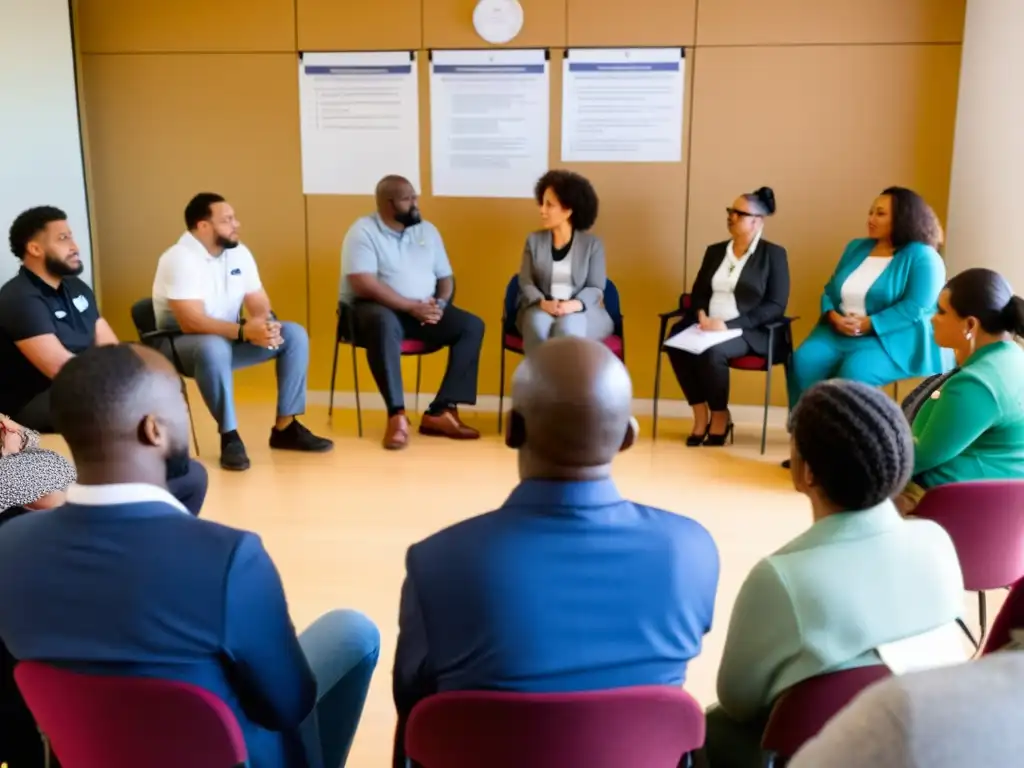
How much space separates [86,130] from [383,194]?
210 cm

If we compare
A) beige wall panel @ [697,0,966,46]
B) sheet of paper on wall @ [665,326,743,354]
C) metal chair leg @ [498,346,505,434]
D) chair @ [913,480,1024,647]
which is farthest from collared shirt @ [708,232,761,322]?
chair @ [913,480,1024,647]

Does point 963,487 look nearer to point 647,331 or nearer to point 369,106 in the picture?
point 647,331

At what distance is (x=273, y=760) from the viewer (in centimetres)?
154

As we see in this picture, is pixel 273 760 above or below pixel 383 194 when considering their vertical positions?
below

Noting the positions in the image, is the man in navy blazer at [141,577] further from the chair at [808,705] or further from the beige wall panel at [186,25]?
the beige wall panel at [186,25]

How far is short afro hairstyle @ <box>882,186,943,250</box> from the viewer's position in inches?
181

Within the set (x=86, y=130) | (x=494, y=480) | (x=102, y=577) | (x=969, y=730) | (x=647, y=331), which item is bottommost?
(x=494, y=480)

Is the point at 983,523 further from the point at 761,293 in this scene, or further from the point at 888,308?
the point at 761,293

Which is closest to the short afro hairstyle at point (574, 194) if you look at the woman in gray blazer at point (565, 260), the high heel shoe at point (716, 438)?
the woman in gray blazer at point (565, 260)

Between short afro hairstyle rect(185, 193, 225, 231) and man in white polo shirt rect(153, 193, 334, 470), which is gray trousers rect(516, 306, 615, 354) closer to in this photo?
man in white polo shirt rect(153, 193, 334, 470)

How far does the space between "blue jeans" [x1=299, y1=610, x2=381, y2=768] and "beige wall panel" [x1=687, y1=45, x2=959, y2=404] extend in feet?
13.1

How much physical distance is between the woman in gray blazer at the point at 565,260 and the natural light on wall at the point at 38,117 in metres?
2.58

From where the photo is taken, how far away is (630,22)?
17.3 ft

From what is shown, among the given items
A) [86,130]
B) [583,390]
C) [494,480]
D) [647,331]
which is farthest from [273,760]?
[86,130]
